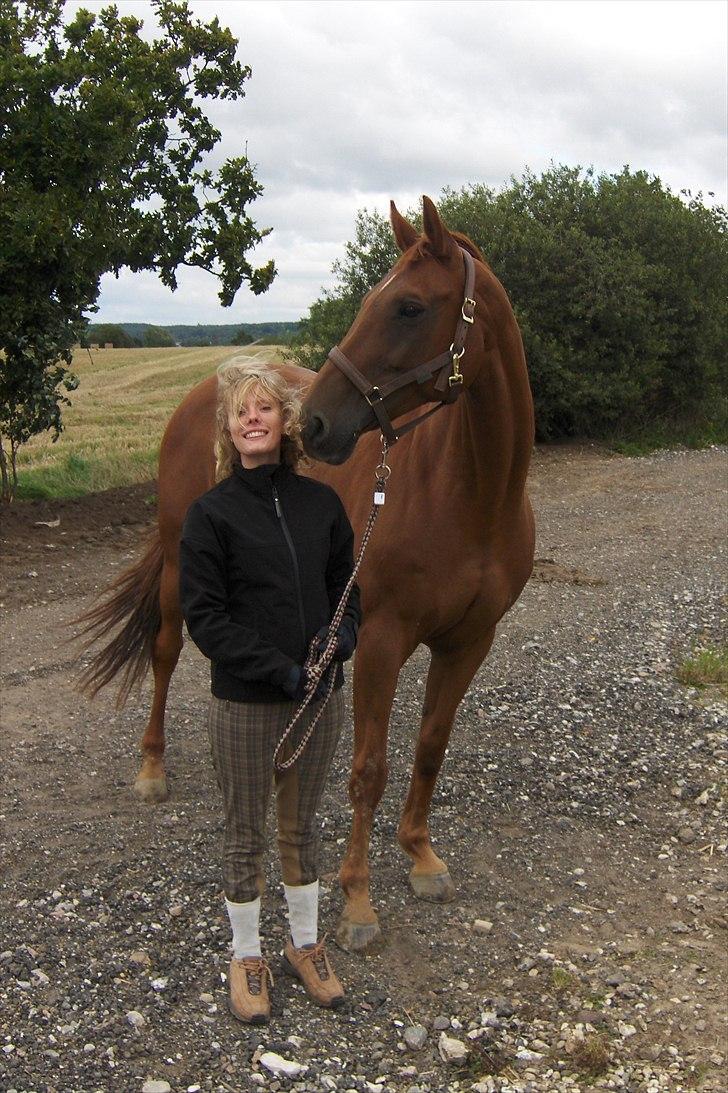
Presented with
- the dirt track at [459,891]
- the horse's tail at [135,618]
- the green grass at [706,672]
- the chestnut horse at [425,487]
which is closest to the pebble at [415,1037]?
the dirt track at [459,891]

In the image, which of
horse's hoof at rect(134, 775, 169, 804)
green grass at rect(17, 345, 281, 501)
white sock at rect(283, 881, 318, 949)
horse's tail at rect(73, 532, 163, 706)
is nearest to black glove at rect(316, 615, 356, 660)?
white sock at rect(283, 881, 318, 949)

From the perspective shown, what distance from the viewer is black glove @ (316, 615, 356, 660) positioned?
2.88m

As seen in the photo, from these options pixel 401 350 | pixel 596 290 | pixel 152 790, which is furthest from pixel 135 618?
pixel 596 290

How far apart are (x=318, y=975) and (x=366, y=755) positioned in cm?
78

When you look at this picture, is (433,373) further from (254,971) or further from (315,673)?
(254,971)

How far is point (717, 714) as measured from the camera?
5.53 m

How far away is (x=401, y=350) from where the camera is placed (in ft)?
10.3

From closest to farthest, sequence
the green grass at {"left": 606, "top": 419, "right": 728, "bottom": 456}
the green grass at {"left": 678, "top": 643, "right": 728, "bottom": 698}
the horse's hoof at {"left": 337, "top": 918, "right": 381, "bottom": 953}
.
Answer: the horse's hoof at {"left": 337, "top": 918, "right": 381, "bottom": 953} < the green grass at {"left": 678, "top": 643, "right": 728, "bottom": 698} < the green grass at {"left": 606, "top": 419, "right": 728, "bottom": 456}

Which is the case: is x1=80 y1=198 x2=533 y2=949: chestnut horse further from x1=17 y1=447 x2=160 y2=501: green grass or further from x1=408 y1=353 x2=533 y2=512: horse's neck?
x1=17 y1=447 x2=160 y2=501: green grass

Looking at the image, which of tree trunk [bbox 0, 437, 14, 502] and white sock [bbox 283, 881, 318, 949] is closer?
white sock [bbox 283, 881, 318, 949]

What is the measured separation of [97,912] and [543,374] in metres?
12.6

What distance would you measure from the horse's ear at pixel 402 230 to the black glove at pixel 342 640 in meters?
1.32

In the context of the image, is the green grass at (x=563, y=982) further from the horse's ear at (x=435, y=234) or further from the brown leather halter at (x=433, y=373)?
the horse's ear at (x=435, y=234)

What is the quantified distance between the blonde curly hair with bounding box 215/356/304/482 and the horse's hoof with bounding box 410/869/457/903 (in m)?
1.78
